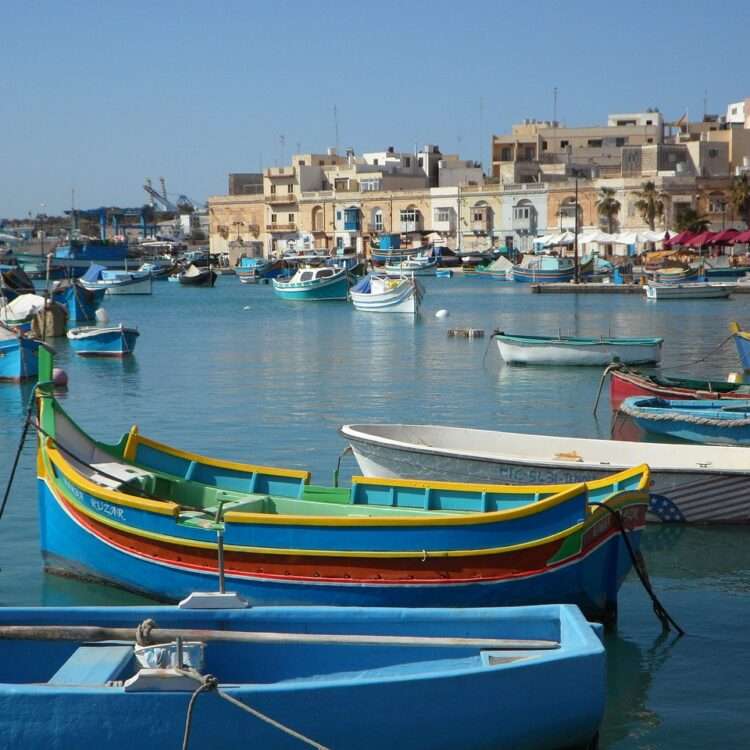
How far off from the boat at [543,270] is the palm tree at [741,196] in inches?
639

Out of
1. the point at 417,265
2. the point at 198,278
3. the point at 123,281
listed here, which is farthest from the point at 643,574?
the point at 417,265

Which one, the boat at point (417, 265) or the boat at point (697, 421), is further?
the boat at point (417, 265)

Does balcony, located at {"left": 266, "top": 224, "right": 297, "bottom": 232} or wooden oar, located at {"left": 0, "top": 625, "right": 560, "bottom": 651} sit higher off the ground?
balcony, located at {"left": 266, "top": 224, "right": 297, "bottom": 232}

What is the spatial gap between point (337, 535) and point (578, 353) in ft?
68.5

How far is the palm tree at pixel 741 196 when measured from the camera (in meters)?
85.8

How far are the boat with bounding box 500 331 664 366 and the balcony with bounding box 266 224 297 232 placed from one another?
3183 inches

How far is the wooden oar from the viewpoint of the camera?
7.45 meters

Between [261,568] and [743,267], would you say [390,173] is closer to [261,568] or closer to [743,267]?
[743,267]

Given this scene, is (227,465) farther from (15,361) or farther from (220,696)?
(15,361)

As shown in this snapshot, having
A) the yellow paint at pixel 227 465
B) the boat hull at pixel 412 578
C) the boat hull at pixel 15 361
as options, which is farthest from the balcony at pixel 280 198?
the boat hull at pixel 412 578

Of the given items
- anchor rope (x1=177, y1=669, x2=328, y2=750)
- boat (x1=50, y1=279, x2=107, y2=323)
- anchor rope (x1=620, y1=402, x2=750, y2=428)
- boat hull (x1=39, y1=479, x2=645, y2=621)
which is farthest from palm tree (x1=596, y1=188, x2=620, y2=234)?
anchor rope (x1=177, y1=669, x2=328, y2=750)

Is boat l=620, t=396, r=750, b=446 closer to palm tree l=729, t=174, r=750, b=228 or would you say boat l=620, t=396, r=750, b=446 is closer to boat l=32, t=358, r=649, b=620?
boat l=32, t=358, r=649, b=620

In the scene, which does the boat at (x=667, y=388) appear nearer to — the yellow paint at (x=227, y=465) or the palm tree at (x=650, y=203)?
the yellow paint at (x=227, y=465)

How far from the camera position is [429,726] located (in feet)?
23.2
